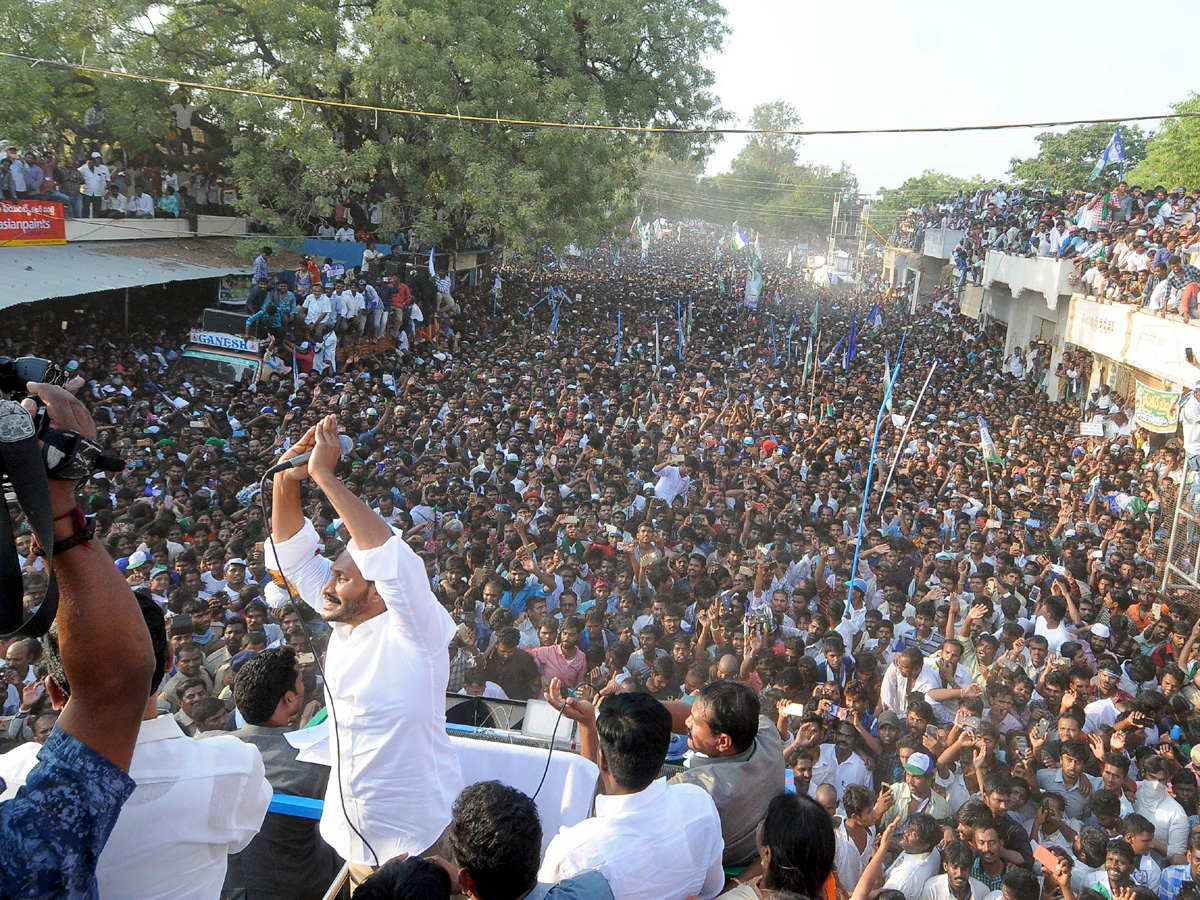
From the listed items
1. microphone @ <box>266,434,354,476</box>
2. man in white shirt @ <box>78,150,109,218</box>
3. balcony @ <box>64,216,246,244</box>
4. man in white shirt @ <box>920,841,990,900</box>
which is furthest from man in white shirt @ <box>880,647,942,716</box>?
man in white shirt @ <box>78,150,109,218</box>

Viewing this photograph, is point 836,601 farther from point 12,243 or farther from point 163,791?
point 12,243

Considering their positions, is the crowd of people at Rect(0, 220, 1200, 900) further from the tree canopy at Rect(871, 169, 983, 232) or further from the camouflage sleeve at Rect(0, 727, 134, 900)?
the tree canopy at Rect(871, 169, 983, 232)

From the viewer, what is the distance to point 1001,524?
7766 mm

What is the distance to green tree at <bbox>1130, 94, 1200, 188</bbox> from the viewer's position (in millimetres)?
29734

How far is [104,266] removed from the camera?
40.4ft

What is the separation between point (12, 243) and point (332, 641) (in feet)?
38.1

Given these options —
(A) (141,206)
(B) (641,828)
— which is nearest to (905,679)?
(B) (641,828)

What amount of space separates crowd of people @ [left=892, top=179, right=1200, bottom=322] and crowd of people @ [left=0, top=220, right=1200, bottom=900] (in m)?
2.08

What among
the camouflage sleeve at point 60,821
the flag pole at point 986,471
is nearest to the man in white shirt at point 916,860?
the camouflage sleeve at point 60,821

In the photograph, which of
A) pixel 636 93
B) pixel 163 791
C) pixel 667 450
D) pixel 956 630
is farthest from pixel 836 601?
pixel 636 93

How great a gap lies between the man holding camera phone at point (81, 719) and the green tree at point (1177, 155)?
33.7 metres

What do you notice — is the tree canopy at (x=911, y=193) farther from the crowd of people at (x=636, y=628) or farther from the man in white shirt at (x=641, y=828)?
the man in white shirt at (x=641, y=828)

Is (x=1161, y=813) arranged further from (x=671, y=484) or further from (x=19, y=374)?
(x=671, y=484)

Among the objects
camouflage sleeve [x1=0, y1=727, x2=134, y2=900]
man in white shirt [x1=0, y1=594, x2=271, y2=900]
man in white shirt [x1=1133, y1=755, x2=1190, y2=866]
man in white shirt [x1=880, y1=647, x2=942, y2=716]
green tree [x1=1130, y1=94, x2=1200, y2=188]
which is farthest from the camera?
green tree [x1=1130, y1=94, x2=1200, y2=188]
